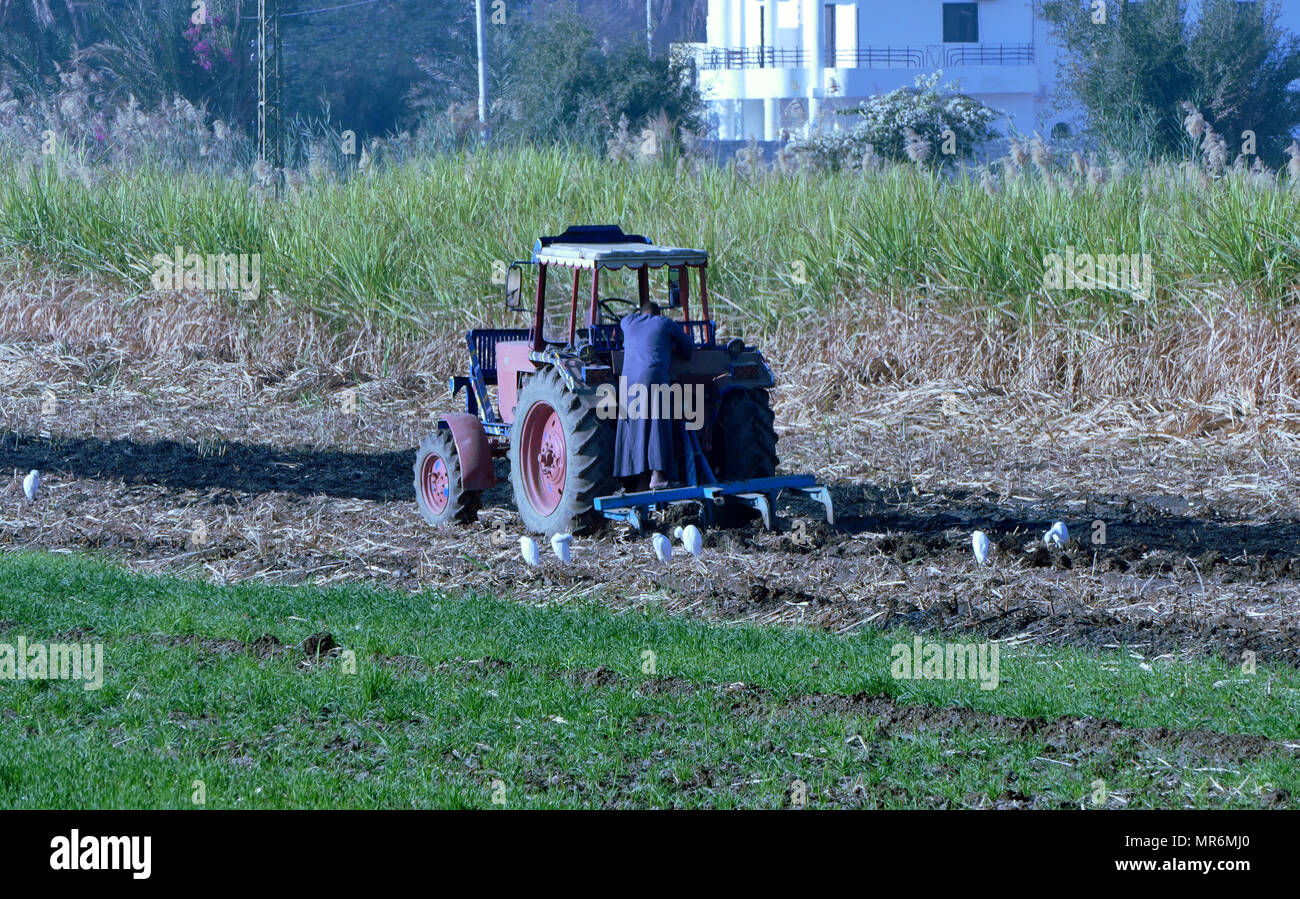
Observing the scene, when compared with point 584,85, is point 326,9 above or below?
above

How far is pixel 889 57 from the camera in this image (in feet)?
146

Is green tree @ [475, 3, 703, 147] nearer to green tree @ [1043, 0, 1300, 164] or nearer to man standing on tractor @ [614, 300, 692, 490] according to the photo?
green tree @ [1043, 0, 1300, 164]

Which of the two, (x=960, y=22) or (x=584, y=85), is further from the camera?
(x=960, y=22)

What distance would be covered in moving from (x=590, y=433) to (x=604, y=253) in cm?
108

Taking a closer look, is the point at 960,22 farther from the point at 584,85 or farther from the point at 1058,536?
the point at 1058,536

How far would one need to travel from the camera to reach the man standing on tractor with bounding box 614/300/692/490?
8.70m

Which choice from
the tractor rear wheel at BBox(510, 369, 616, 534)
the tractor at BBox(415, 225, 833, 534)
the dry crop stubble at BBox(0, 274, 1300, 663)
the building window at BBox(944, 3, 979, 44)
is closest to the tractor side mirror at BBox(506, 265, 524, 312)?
the tractor at BBox(415, 225, 833, 534)

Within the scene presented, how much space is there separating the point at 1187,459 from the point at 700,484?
454 centimetres

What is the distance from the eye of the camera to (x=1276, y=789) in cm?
506

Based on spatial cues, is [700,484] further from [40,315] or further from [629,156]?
[40,315]

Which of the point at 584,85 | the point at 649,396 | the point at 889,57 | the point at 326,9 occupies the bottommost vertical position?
the point at 649,396

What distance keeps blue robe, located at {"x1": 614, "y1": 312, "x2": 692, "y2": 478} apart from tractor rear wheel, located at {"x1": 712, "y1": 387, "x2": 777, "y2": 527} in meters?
0.46

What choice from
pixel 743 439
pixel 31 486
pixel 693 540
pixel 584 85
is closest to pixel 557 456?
pixel 743 439

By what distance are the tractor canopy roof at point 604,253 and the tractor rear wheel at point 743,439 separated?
0.90 metres
